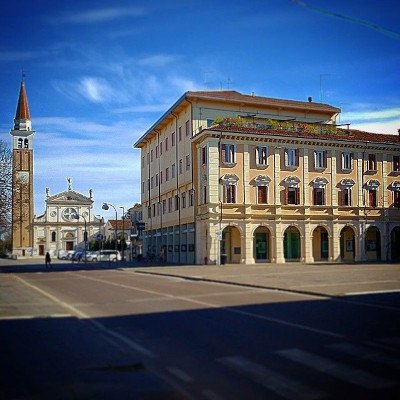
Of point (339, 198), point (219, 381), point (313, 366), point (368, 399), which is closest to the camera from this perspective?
point (368, 399)

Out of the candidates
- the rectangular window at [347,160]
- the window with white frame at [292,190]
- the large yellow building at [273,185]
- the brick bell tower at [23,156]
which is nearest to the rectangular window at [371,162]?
the large yellow building at [273,185]

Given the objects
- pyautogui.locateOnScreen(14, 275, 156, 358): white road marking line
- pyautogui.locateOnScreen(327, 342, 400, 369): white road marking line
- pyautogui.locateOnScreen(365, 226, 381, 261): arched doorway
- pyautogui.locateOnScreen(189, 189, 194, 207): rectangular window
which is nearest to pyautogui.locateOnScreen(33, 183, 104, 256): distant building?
pyautogui.locateOnScreen(189, 189, 194, 207): rectangular window

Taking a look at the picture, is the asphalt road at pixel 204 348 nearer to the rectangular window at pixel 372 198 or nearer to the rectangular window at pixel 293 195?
the rectangular window at pixel 293 195

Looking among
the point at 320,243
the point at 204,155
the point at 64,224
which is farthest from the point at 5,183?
the point at 64,224

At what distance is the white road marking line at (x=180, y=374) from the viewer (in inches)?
282

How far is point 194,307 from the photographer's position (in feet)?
50.8

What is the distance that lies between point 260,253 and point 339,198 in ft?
32.5

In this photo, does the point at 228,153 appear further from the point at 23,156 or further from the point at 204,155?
the point at 23,156

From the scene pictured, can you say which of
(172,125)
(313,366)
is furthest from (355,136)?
(313,366)

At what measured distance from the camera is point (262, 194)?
4869 centimetres

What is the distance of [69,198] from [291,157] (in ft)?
247

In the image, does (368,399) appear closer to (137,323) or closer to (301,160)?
(137,323)

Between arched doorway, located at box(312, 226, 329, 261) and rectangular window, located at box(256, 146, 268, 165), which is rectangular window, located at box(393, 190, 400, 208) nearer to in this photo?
arched doorway, located at box(312, 226, 329, 261)

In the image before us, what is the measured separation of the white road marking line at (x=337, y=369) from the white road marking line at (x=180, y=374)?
1.78 metres
